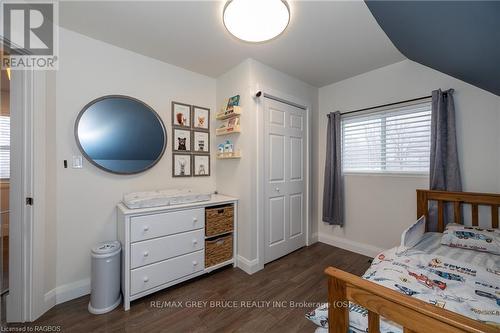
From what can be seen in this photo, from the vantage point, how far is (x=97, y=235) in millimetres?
1940

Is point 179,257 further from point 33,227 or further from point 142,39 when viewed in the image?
point 142,39

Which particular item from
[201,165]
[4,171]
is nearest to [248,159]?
[201,165]

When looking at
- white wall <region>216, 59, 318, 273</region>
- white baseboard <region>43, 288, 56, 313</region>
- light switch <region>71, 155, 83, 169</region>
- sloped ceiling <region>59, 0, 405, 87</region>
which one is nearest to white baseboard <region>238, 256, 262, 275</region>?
white wall <region>216, 59, 318, 273</region>

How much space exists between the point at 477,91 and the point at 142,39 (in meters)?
3.29

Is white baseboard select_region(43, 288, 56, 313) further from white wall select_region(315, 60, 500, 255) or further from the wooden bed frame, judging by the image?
white wall select_region(315, 60, 500, 255)

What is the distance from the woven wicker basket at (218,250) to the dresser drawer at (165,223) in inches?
10.6

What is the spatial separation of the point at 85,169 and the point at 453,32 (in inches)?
114

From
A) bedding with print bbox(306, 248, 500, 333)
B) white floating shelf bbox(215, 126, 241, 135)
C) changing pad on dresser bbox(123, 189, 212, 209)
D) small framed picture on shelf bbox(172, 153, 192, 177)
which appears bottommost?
bedding with print bbox(306, 248, 500, 333)

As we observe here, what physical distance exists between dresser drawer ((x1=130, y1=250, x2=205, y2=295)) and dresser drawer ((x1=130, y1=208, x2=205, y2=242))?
27 centimetres

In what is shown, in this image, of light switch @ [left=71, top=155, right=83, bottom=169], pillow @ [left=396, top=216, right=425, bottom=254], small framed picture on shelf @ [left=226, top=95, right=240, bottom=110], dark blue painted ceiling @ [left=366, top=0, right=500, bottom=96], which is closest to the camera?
dark blue painted ceiling @ [left=366, top=0, right=500, bottom=96]

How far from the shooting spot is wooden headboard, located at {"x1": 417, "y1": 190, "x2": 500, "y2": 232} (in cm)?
180

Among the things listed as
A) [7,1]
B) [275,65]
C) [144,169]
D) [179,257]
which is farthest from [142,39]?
[179,257]

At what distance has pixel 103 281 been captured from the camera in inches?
64.5

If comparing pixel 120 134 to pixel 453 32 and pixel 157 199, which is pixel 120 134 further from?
pixel 453 32
